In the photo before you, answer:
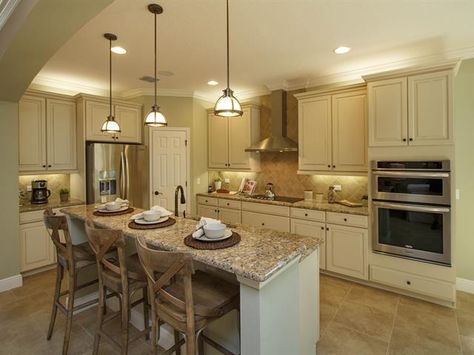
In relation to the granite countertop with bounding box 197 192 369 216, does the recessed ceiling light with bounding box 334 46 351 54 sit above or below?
above

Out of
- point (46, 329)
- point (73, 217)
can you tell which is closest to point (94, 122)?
point (73, 217)

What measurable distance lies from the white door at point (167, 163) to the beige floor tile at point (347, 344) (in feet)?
10.2

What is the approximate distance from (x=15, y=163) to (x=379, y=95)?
14.7 feet

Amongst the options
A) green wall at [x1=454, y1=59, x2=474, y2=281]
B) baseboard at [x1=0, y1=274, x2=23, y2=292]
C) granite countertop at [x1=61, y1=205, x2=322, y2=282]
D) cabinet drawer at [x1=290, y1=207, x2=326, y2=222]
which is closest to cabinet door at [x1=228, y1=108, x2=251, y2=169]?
cabinet drawer at [x1=290, y1=207, x2=326, y2=222]

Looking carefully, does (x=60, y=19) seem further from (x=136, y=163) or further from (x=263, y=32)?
(x=136, y=163)

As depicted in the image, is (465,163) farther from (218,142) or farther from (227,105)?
(218,142)

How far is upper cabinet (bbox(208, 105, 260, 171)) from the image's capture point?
477cm

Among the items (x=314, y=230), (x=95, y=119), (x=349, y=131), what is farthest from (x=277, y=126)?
(x=95, y=119)

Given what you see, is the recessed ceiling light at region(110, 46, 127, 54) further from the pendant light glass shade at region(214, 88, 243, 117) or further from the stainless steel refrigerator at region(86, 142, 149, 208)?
the pendant light glass shade at region(214, 88, 243, 117)

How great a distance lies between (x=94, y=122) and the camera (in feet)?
13.8

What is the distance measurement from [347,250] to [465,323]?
4.06ft

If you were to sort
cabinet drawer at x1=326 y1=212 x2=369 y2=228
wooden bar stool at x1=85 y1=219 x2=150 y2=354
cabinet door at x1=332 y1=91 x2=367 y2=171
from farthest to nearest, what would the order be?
cabinet door at x1=332 y1=91 x2=367 y2=171 < cabinet drawer at x1=326 y1=212 x2=369 y2=228 < wooden bar stool at x1=85 y1=219 x2=150 y2=354

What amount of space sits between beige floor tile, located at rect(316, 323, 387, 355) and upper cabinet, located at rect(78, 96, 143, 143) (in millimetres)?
4068

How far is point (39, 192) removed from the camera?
393cm
